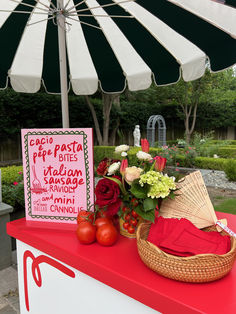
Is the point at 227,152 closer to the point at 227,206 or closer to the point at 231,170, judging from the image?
the point at 231,170

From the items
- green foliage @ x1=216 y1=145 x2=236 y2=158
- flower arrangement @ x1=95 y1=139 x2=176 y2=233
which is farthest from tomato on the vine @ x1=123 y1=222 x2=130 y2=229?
green foliage @ x1=216 y1=145 x2=236 y2=158

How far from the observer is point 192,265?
2.61ft

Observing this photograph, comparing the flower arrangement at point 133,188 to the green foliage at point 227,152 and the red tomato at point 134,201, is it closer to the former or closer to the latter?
the red tomato at point 134,201

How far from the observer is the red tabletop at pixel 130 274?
754mm

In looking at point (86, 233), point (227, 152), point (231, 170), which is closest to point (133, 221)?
point (86, 233)

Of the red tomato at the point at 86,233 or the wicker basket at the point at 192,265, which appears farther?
the red tomato at the point at 86,233

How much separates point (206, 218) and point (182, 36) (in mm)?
2054

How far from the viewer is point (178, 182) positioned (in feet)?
4.15

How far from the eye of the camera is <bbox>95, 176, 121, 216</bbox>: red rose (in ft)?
3.55

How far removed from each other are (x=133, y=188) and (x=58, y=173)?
512mm

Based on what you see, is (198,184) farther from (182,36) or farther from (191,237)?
(182,36)

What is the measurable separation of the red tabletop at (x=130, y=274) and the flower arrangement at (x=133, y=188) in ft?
0.57

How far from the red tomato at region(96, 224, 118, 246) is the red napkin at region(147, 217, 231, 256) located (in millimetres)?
198

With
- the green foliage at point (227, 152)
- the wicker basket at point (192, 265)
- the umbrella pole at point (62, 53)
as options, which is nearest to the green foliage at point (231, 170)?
the green foliage at point (227, 152)
